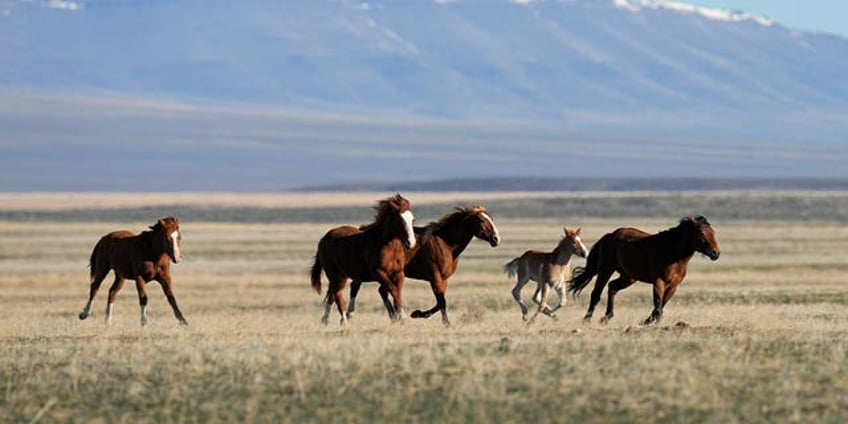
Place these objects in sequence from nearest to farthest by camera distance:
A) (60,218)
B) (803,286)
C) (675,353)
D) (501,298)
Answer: (675,353), (501,298), (803,286), (60,218)

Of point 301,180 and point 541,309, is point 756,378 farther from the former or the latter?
point 301,180

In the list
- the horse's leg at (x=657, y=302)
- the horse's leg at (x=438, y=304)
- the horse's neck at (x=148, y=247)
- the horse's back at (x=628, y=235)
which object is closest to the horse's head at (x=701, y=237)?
the horse's leg at (x=657, y=302)

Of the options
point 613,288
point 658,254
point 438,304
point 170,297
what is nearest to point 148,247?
point 170,297

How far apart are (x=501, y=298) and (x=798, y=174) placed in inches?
5679

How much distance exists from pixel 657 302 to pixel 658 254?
66cm

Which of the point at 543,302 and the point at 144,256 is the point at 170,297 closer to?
the point at 144,256

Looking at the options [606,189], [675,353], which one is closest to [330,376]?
[675,353]

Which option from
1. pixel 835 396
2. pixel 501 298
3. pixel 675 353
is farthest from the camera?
pixel 501 298

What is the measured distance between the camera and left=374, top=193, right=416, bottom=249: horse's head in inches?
853

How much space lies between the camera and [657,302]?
21266 mm

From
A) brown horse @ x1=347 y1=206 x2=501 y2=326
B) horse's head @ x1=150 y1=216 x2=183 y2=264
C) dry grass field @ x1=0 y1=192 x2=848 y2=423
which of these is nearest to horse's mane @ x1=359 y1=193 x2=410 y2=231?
brown horse @ x1=347 y1=206 x2=501 y2=326

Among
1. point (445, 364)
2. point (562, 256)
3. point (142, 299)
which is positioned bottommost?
point (142, 299)

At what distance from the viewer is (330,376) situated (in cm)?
1548

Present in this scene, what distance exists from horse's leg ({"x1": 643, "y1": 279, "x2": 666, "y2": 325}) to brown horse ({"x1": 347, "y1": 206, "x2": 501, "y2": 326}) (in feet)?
6.31
